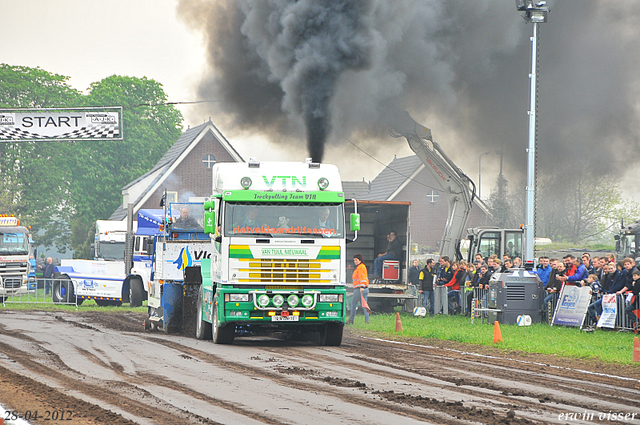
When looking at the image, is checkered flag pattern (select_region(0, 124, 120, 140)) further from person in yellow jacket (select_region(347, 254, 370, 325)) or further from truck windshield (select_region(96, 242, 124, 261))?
person in yellow jacket (select_region(347, 254, 370, 325))

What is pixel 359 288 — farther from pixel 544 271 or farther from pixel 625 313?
pixel 625 313

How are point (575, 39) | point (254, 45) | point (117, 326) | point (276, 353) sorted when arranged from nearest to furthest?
1. point (276, 353)
2. point (117, 326)
3. point (254, 45)
4. point (575, 39)


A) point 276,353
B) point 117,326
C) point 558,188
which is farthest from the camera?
point 558,188

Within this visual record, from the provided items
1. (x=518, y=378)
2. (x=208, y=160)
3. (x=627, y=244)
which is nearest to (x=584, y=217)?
(x=627, y=244)

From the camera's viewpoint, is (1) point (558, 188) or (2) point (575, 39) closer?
(2) point (575, 39)

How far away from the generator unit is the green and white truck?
612cm

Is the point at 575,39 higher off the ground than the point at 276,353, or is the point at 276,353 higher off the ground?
the point at 575,39

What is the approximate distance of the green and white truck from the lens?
14.1 metres

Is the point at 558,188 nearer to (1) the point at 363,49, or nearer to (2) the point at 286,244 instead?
(1) the point at 363,49

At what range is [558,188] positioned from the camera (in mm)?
31766

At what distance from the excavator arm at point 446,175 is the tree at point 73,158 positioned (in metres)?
37.0

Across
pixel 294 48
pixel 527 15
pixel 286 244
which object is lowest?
pixel 286 244

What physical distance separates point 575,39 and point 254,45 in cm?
1127

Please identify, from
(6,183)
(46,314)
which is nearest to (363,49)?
(46,314)
